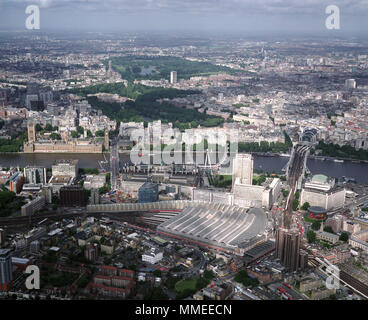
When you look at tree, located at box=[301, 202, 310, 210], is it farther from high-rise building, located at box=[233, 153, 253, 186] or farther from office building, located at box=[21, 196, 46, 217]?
office building, located at box=[21, 196, 46, 217]

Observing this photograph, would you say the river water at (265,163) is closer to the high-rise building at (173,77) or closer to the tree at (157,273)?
the tree at (157,273)

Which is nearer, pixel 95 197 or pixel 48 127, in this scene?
pixel 95 197

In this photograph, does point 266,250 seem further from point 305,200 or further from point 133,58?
point 133,58

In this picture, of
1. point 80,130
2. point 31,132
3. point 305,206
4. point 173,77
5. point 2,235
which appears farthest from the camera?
point 173,77

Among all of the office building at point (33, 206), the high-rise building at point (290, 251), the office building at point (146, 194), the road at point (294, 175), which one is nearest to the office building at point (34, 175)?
the office building at point (33, 206)

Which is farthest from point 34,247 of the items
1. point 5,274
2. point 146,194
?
point 146,194

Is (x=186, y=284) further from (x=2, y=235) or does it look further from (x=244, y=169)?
(x=244, y=169)
